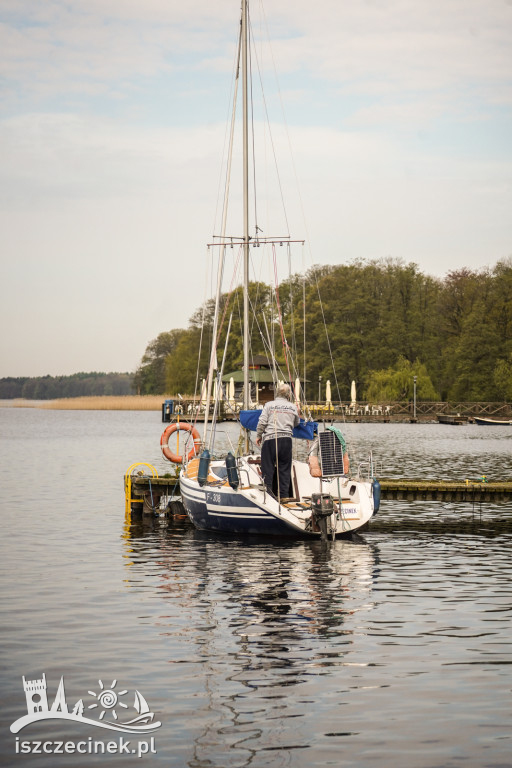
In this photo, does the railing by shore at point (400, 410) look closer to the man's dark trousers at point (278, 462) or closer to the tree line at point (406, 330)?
the tree line at point (406, 330)

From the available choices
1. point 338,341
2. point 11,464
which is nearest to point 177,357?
point 338,341

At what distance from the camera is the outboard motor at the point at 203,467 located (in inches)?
800

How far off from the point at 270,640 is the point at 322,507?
6621 millimetres

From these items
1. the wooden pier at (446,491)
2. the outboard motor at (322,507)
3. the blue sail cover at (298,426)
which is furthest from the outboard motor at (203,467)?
the wooden pier at (446,491)

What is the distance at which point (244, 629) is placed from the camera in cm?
1218

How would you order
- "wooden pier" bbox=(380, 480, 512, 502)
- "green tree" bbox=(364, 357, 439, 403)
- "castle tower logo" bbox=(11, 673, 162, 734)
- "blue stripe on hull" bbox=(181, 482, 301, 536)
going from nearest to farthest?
1. "castle tower logo" bbox=(11, 673, 162, 734)
2. "blue stripe on hull" bbox=(181, 482, 301, 536)
3. "wooden pier" bbox=(380, 480, 512, 502)
4. "green tree" bbox=(364, 357, 439, 403)

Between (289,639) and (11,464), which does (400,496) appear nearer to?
(289,639)

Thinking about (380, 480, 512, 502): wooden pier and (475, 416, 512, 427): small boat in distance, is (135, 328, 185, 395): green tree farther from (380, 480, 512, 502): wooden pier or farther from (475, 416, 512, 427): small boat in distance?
(380, 480, 512, 502): wooden pier

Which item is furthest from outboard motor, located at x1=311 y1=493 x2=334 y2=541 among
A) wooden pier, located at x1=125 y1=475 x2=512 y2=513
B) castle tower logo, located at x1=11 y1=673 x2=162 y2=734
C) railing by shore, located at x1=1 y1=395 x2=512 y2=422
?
railing by shore, located at x1=1 y1=395 x2=512 y2=422

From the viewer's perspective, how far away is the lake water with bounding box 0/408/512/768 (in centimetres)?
838

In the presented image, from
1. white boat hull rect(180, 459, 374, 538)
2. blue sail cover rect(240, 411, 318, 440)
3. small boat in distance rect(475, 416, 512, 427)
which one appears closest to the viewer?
white boat hull rect(180, 459, 374, 538)

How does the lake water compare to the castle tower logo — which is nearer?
the lake water

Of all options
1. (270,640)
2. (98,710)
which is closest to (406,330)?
(270,640)

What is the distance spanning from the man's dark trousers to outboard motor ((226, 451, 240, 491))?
0.52 m
